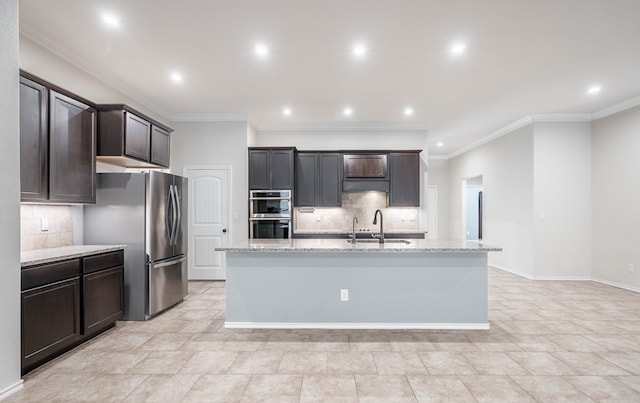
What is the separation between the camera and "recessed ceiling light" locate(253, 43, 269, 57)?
3303 mm

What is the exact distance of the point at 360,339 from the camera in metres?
3.17

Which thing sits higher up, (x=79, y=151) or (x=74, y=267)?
(x=79, y=151)

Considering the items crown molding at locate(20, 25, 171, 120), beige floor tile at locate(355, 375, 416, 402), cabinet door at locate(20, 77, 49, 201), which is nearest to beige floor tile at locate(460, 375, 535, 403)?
beige floor tile at locate(355, 375, 416, 402)

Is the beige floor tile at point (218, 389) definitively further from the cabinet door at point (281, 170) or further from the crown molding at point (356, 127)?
the crown molding at point (356, 127)

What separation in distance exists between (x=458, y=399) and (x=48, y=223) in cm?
404

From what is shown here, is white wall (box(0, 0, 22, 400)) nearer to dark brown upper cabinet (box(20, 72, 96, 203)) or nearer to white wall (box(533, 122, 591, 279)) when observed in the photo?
dark brown upper cabinet (box(20, 72, 96, 203))

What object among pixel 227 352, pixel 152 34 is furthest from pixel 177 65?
pixel 227 352

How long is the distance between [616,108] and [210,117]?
6834mm

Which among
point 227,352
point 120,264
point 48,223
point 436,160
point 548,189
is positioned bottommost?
point 227,352

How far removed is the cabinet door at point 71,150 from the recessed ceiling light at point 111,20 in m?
0.81

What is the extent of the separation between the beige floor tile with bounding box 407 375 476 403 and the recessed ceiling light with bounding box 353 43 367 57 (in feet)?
10.1

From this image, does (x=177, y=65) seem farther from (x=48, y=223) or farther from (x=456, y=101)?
(x=456, y=101)

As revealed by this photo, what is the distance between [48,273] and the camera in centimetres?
265

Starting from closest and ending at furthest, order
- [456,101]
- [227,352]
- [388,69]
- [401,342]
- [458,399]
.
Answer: [458,399] < [227,352] < [401,342] < [388,69] < [456,101]
